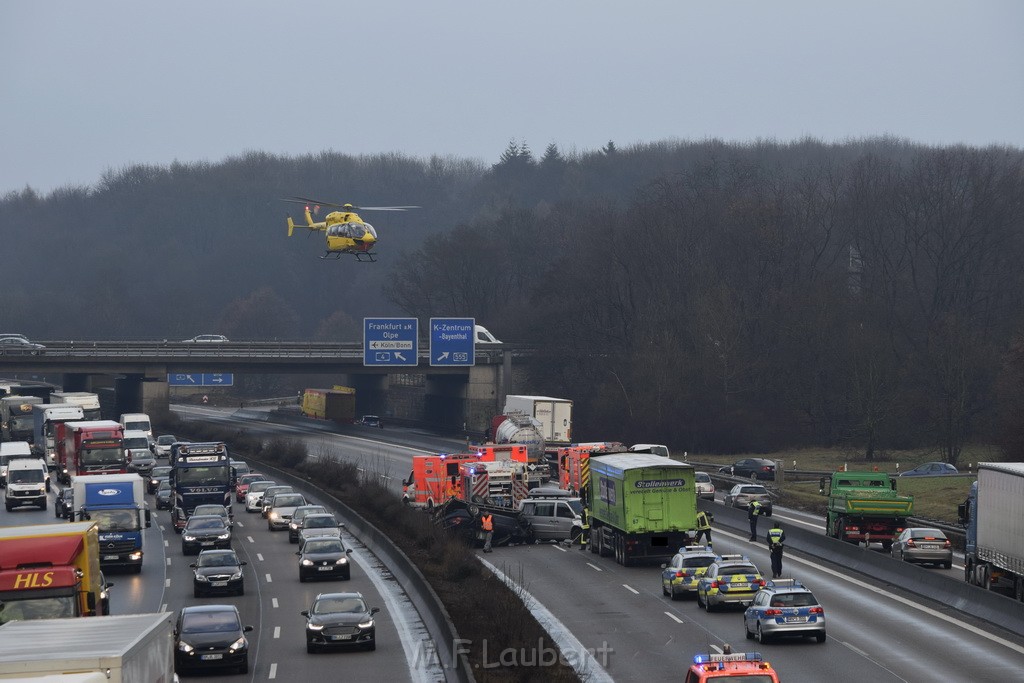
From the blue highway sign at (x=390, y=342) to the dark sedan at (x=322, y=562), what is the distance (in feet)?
169

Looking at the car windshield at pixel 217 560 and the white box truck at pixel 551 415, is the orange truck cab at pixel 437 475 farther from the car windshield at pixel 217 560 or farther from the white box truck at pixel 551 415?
the white box truck at pixel 551 415

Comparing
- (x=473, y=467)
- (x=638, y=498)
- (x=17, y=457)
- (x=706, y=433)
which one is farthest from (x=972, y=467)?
(x=17, y=457)

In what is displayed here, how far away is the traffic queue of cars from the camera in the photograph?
90.9 ft

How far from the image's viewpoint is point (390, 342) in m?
93.6

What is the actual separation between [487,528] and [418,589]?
9.53 meters

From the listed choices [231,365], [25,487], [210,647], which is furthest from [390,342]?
[210,647]

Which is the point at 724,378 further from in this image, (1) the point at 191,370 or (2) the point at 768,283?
(1) the point at 191,370

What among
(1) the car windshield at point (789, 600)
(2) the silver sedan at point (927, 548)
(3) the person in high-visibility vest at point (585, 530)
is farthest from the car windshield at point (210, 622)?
(2) the silver sedan at point (927, 548)

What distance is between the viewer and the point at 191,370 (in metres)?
105

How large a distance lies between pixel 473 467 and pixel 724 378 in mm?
48688

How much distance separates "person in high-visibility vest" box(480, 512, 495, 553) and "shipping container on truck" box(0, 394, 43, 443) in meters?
48.6

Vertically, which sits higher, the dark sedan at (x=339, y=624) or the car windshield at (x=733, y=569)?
the car windshield at (x=733, y=569)

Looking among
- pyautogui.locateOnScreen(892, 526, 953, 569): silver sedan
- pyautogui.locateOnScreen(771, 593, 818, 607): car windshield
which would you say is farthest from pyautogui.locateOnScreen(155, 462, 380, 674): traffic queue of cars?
pyautogui.locateOnScreen(892, 526, 953, 569): silver sedan

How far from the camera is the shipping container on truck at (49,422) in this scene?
252 ft
